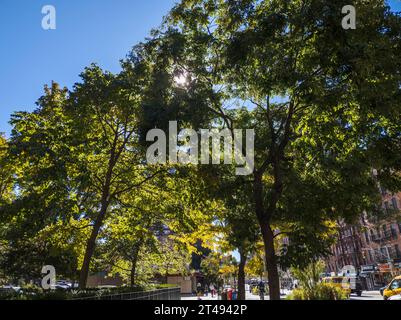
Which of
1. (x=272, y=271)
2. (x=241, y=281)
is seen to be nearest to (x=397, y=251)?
(x=241, y=281)

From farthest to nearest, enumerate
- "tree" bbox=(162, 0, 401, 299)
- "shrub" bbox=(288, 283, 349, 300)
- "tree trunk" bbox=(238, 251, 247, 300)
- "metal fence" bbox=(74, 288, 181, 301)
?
"tree trunk" bbox=(238, 251, 247, 300) < "shrub" bbox=(288, 283, 349, 300) < "metal fence" bbox=(74, 288, 181, 301) < "tree" bbox=(162, 0, 401, 299)

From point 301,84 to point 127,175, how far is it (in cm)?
1103

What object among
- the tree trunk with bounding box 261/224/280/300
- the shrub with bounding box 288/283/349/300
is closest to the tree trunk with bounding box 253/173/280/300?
the tree trunk with bounding box 261/224/280/300

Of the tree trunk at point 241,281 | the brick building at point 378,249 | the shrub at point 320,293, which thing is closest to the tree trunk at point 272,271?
the shrub at point 320,293

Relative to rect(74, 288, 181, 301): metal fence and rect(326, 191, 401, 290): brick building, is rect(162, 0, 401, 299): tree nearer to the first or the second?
rect(74, 288, 181, 301): metal fence

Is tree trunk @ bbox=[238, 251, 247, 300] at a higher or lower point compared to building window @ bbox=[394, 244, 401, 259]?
lower

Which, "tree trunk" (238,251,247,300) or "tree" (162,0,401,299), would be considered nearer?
"tree" (162,0,401,299)

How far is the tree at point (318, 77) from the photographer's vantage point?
877 centimetres

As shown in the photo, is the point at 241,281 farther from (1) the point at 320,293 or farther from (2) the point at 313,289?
(1) the point at 320,293

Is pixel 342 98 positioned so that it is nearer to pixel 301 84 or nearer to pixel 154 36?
pixel 301 84

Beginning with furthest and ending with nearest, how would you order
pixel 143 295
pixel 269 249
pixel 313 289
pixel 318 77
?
pixel 313 289 → pixel 143 295 → pixel 269 249 → pixel 318 77

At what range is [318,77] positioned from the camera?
33.1 ft

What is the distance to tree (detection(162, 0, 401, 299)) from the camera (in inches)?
345
